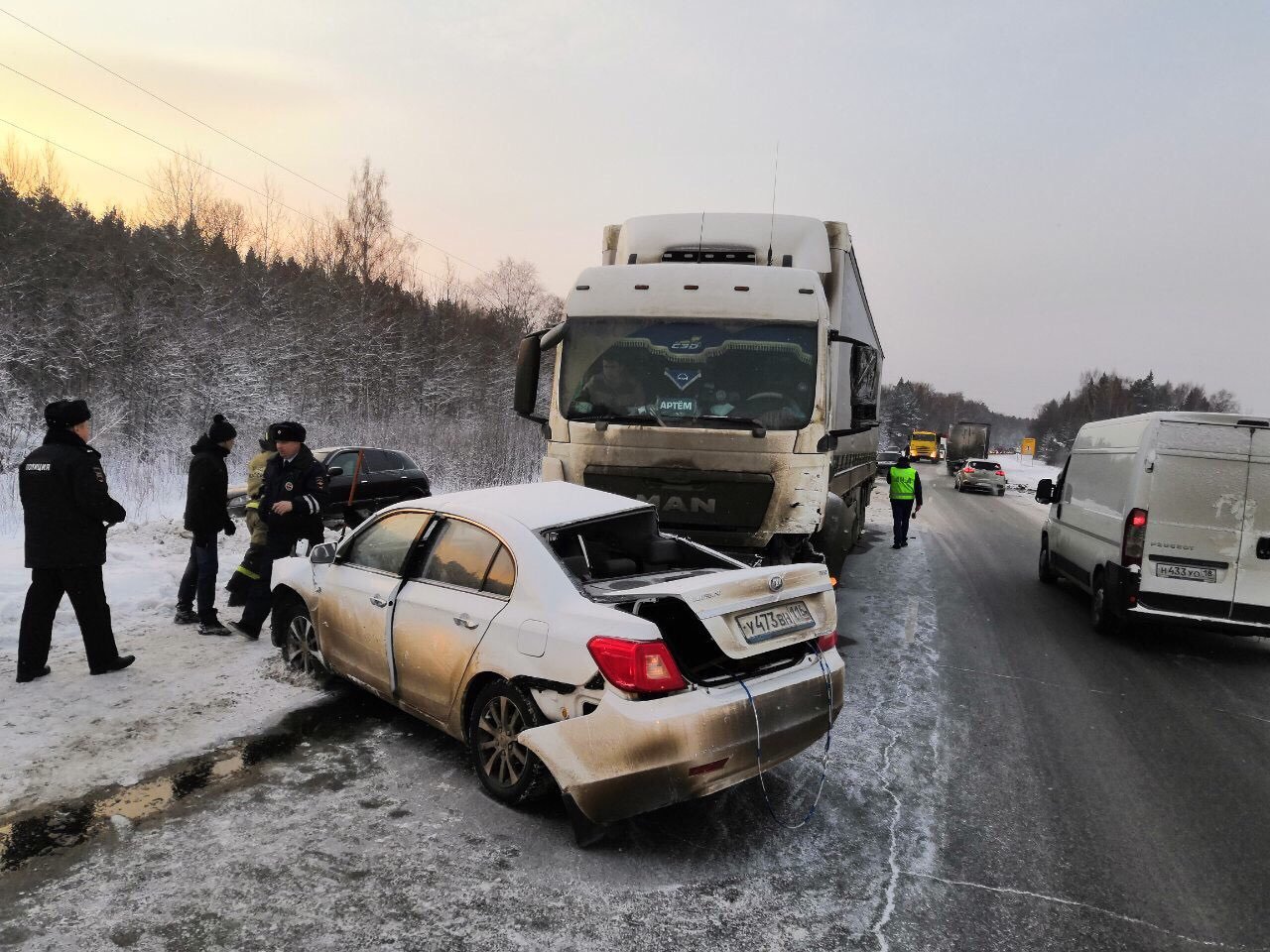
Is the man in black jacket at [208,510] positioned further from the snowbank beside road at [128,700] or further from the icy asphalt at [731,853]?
the icy asphalt at [731,853]

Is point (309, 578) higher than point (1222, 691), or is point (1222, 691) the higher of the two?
point (309, 578)

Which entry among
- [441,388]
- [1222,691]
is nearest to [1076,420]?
[441,388]

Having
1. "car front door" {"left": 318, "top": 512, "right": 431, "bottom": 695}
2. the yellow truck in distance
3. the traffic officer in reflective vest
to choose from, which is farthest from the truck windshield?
the yellow truck in distance

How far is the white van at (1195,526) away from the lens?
6.78 meters

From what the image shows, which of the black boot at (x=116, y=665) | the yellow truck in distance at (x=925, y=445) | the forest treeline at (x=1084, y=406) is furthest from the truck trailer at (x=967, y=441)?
the black boot at (x=116, y=665)

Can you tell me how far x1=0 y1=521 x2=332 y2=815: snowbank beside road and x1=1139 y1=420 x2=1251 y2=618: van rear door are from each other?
748 centimetres

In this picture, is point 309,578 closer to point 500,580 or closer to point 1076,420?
point 500,580

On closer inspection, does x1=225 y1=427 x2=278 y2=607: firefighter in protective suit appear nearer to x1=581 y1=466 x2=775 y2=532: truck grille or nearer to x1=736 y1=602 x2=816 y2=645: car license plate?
x1=581 y1=466 x2=775 y2=532: truck grille

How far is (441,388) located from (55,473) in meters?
28.3

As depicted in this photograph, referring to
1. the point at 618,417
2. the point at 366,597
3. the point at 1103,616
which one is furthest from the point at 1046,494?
the point at 366,597

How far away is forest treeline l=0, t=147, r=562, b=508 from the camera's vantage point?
20141 mm

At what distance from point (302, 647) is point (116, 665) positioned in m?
1.35

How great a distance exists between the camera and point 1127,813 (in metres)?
3.91

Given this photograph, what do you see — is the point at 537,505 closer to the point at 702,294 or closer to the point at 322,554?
the point at 322,554
